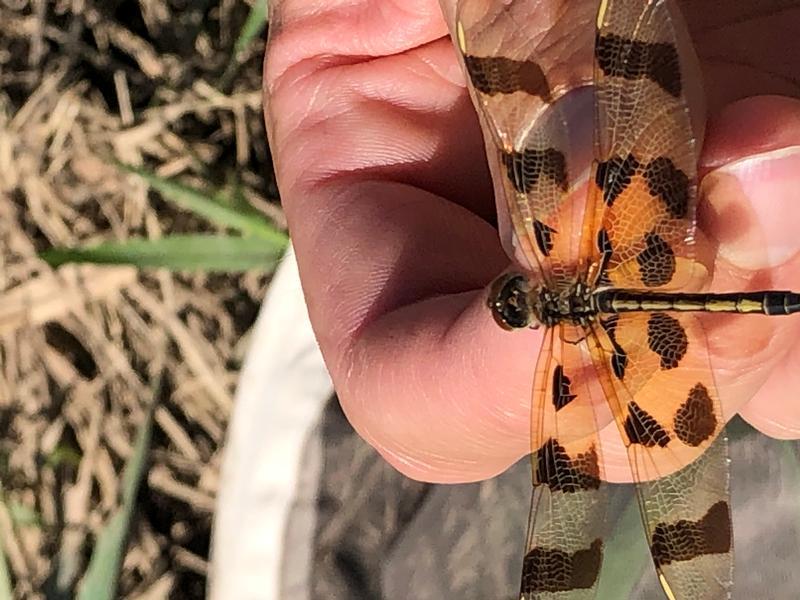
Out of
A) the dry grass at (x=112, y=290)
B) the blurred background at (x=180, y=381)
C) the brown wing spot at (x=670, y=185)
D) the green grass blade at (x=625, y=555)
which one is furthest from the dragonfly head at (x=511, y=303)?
the dry grass at (x=112, y=290)

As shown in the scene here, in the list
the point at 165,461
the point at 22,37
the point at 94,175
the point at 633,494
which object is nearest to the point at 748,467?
the point at 633,494

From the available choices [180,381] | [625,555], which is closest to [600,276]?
[625,555]

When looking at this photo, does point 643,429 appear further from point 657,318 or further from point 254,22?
point 254,22

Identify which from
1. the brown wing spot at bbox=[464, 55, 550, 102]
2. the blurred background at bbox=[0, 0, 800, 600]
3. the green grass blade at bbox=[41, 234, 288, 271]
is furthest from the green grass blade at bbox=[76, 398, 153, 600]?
the brown wing spot at bbox=[464, 55, 550, 102]

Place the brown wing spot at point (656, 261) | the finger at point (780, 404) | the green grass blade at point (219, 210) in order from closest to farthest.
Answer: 1. the brown wing spot at point (656, 261)
2. the finger at point (780, 404)
3. the green grass blade at point (219, 210)

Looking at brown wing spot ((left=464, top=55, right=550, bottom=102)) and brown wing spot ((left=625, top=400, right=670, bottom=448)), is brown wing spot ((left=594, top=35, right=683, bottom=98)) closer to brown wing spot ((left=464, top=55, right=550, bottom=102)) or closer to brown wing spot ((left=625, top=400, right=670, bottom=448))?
brown wing spot ((left=464, top=55, right=550, bottom=102))

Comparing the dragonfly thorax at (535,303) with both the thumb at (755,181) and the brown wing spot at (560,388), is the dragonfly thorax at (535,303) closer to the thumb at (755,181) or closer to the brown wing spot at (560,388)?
the brown wing spot at (560,388)

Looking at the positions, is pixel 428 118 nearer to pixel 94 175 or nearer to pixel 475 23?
pixel 475 23

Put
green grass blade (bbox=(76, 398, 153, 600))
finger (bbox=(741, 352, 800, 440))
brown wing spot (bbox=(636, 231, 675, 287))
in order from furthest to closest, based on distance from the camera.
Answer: green grass blade (bbox=(76, 398, 153, 600)) < finger (bbox=(741, 352, 800, 440)) < brown wing spot (bbox=(636, 231, 675, 287))
